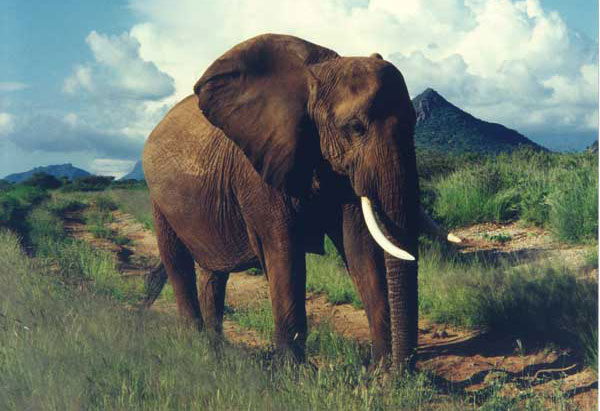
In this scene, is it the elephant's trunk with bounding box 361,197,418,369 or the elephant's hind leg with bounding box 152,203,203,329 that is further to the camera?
the elephant's hind leg with bounding box 152,203,203,329

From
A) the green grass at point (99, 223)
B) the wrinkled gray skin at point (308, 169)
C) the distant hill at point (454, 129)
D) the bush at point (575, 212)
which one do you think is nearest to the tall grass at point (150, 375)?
the wrinkled gray skin at point (308, 169)

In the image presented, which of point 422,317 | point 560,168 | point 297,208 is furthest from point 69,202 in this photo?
point 297,208

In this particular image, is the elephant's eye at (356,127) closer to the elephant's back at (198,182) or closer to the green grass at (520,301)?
the elephant's back at (198,182)

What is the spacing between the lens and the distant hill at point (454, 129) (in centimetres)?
4126

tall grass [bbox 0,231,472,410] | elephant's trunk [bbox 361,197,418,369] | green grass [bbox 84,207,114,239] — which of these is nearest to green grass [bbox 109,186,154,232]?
green grass [bbox 84,207,114,239]

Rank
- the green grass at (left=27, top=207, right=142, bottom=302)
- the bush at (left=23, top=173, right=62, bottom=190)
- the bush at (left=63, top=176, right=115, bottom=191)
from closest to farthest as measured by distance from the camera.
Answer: the green grass at (left=27, top=207, right=142, bottom=302) < the bush at (left=63, top=176, right=115, bottom=191) < the bush at (left=23, top=173, right=62, bottom=190)

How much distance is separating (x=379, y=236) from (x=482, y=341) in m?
2.66

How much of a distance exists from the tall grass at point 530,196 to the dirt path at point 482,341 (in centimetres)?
30

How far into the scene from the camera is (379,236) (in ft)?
14.0

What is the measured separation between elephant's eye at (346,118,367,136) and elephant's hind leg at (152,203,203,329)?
2858mm

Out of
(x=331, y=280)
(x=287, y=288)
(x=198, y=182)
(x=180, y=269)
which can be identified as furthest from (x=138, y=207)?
(x=287, y=288)

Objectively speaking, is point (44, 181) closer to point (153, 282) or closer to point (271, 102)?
point (153, 282)

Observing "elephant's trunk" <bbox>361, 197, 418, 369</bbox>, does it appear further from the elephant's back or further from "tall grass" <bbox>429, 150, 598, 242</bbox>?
"tall grass" <bbox>429, 150, 598, 242</bbox>

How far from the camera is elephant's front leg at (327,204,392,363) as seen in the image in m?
4.85
